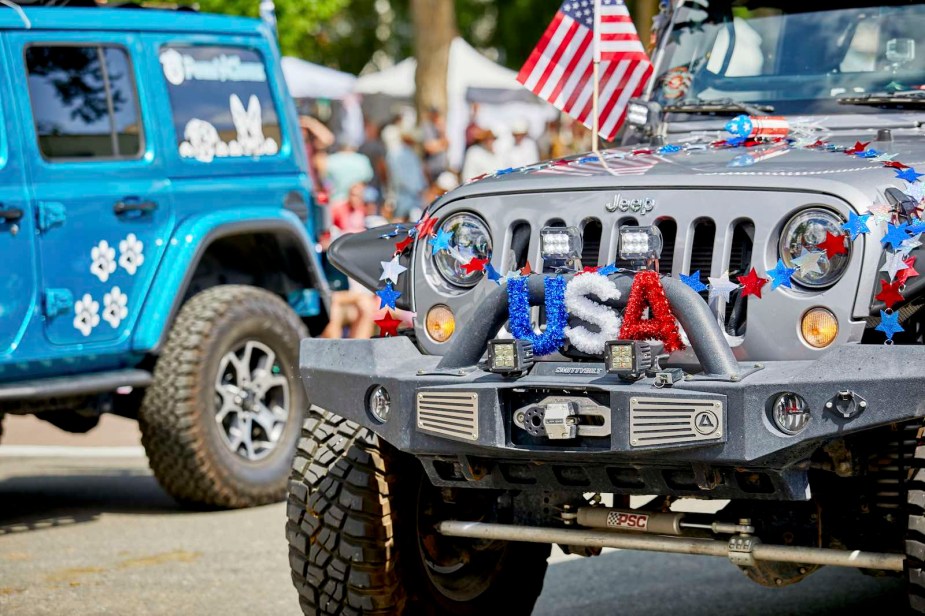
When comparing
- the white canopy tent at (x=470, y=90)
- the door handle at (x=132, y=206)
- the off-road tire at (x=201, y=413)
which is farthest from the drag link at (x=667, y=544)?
the white canopy tent at (x=470, y=90)

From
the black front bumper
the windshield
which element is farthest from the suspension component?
the windshield

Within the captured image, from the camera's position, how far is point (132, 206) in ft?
25.3

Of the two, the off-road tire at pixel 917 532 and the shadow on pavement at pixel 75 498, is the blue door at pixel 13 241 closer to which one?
the shadow on pavement at pixel 75 498

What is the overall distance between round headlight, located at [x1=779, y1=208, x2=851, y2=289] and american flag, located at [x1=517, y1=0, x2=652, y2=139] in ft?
7.58

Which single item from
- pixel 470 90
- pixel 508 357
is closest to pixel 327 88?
pixel 470 90

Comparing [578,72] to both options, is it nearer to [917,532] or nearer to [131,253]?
[131,253]

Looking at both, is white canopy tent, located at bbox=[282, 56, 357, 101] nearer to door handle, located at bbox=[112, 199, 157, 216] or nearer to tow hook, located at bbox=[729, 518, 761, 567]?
door handle, located at bbox=[112, 199, 157, 216]

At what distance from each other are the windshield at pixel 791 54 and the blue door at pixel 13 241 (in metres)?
3.01

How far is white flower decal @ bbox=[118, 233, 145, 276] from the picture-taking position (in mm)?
7695

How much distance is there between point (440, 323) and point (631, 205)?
725 mm

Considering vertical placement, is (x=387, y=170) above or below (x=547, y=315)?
below

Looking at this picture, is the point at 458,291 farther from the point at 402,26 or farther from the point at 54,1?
→ the point at 402,26

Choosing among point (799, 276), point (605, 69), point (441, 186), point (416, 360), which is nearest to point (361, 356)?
point (416, 360)

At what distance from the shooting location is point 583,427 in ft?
14.1
